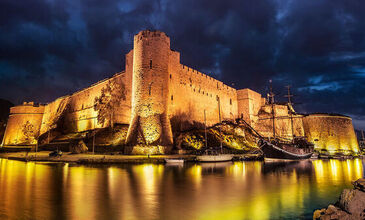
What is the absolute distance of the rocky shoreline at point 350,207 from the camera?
11.8 feet

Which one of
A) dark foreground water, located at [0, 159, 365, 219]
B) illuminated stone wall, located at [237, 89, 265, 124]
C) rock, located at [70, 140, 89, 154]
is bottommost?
dark foreground water, located at [0, 159, 365, 219]

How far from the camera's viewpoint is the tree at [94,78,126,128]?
20797 millimetres

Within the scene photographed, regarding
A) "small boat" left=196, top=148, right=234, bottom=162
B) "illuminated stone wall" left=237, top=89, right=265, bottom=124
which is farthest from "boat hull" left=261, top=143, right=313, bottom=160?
"illuminated stone wall" left=237, top=89, right=265, bottom=124

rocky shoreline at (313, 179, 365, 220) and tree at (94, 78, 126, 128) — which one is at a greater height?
tree at (94, 78, 126, 128)

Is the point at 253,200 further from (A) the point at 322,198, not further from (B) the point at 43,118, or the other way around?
(B) the point at 43,118

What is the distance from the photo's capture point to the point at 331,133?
28.6m

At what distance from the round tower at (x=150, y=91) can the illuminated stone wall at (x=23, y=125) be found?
21.1m

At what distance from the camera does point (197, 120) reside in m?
21.8

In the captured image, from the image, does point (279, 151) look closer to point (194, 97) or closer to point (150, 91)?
point (194, 97)

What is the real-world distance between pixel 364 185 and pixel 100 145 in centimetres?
1639

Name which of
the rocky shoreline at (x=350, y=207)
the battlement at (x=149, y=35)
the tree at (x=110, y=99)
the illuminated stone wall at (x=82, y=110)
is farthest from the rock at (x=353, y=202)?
the tree at (x=110, y=99)

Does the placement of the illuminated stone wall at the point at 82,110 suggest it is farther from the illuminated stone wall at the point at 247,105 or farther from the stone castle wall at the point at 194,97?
the illuminated stone wall at the point at 247,105

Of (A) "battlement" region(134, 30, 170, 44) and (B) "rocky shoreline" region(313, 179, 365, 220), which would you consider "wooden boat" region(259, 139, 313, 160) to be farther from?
(B) "rocky shoreline" region(313, 179, 365, 220)

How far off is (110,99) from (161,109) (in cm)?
748
